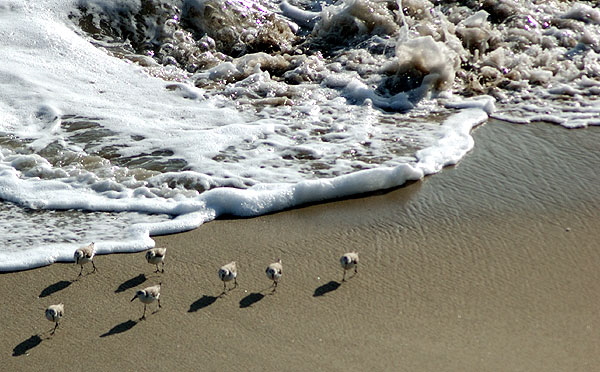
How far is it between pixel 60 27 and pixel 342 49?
13.5 feet

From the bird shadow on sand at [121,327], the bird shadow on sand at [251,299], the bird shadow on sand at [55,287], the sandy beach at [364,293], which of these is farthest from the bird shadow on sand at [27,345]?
the bird shadow on sand at [251,299]

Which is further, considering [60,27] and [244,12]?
[244,12]

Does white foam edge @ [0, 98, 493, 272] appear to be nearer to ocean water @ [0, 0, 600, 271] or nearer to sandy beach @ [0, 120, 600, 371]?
ocean water @ [0, 0, 600, 271]

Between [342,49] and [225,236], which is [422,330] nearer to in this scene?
[225,236]

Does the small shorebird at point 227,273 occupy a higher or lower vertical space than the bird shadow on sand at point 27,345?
higher

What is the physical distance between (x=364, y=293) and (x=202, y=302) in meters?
1.18

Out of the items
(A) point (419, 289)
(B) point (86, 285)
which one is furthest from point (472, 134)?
(B) point (86, 285)

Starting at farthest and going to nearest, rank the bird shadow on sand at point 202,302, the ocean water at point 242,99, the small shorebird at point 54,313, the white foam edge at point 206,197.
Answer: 1. the ocean water at point 242,99
2. the white foam edge at point 206,197
3. the bird shadow on sand at point 202,302
4. the small shorebird at point 54,313

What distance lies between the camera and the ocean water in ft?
21.7

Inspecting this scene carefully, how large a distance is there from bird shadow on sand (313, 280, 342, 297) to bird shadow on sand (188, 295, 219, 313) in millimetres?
739

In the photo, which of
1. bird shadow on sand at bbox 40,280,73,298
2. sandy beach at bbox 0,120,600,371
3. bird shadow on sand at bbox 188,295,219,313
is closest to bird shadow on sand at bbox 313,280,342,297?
sandy beach at bbox 0,120,600,371

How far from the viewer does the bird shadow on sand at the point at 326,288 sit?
5289 millimetres

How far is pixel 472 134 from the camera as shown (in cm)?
799

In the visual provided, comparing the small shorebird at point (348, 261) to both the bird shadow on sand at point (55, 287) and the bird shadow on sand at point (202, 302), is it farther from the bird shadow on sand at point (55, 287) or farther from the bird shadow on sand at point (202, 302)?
the bird shadow on sand at point (55, 287)
